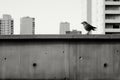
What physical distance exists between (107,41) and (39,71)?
11.1 ft

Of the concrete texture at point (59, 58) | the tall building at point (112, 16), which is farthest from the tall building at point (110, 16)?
the concrete texture at point (59, 58)

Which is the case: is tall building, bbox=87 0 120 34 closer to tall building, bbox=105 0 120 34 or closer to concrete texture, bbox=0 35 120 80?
tall building, bbox=105 0 120 34

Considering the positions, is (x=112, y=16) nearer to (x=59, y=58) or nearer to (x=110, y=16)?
(x=110, y=16)

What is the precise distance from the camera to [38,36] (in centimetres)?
896

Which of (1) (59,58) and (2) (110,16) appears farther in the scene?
(2) (110,16)

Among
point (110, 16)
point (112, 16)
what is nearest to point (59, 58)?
point (112, 16)

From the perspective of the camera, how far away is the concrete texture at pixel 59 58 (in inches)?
360

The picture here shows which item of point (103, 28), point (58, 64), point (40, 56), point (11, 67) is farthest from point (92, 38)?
point (103, 28)

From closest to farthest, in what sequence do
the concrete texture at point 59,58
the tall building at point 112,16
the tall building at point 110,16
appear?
1. the concrete texture at point 59,58
2. the tall building at point 112,16
3. the tall building at point 110,16

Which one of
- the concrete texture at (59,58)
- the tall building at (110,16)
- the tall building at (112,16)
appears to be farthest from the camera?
the tall building at (110,16)

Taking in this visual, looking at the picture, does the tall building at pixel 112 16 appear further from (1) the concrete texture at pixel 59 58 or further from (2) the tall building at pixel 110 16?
(1) the concrete texture at pixel 59 58

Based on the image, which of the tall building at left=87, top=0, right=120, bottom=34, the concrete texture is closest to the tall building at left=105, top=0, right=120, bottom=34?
the tall building at left=87, top=0, right=120, bottom=34

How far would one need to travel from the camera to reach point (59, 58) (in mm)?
9242

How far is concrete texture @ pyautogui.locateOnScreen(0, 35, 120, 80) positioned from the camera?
9148 mm
